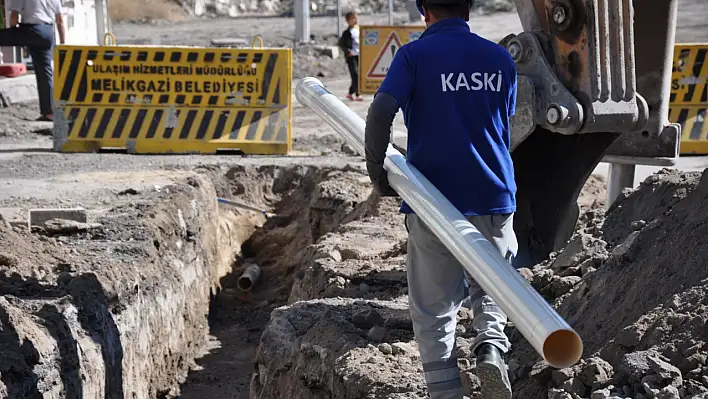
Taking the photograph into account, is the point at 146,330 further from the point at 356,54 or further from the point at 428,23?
the point at 356,54

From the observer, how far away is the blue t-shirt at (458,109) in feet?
13.6

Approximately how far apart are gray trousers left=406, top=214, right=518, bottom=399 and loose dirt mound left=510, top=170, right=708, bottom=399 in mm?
418

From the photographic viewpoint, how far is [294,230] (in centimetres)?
1173

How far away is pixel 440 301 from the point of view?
4309 millimetres

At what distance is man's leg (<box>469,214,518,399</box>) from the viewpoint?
161 inches

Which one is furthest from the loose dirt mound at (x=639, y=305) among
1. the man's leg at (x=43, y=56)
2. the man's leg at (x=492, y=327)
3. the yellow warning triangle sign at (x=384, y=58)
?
the man's leg at (x=43, y=56)

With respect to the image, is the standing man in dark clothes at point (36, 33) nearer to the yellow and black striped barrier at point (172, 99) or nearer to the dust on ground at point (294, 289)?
the yellow and black striped barrier at point (172, 99)

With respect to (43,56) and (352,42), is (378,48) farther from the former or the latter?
(43,56)

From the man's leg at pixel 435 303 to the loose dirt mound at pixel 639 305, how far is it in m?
0.47

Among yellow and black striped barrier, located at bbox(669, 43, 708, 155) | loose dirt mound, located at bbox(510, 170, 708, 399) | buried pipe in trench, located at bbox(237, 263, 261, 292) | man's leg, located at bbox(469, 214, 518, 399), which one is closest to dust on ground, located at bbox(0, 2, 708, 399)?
loose dirt mound, located at bbox(510, 170, 708, 399)

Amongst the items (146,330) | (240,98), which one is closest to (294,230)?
(240,98)

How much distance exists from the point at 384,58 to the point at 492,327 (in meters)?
9.67

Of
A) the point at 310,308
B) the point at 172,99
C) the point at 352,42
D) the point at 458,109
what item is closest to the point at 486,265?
the point at 458,109

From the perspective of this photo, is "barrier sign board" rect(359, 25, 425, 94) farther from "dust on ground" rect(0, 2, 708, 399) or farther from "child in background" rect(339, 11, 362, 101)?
"child in background" rect(339, 11, 362, 101)
